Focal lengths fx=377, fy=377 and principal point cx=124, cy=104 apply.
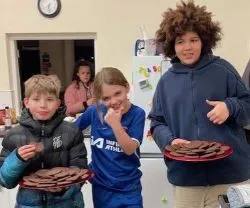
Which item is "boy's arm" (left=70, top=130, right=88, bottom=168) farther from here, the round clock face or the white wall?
the round clock face

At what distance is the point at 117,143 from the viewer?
1.68 m

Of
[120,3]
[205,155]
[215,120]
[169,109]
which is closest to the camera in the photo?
[205,155]

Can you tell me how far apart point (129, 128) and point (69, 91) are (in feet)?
6.56

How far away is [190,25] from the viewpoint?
4.89 feet

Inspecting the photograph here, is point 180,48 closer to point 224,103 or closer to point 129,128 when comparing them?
point 224,103

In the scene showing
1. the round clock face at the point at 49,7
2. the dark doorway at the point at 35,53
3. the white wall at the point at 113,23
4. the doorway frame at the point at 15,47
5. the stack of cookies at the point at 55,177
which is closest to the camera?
the stack of cookies at the point at 55,177

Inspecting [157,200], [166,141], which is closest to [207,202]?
[166,141]

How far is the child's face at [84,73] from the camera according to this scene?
11.9 ft

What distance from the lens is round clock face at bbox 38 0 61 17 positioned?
3576 millimetres

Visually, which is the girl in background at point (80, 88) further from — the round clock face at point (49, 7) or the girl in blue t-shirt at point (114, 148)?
the girl in blue t-shirt at point (114, 148)

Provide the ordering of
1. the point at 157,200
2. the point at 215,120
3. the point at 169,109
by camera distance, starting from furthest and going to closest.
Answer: the point at 157,200 → the point at 169,109 → the point at 215,120

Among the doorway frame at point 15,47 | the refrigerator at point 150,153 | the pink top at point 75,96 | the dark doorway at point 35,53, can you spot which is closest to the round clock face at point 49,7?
the doorway frame at point 15,47

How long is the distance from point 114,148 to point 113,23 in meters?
2.11

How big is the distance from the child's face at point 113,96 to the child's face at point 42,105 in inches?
8.8
